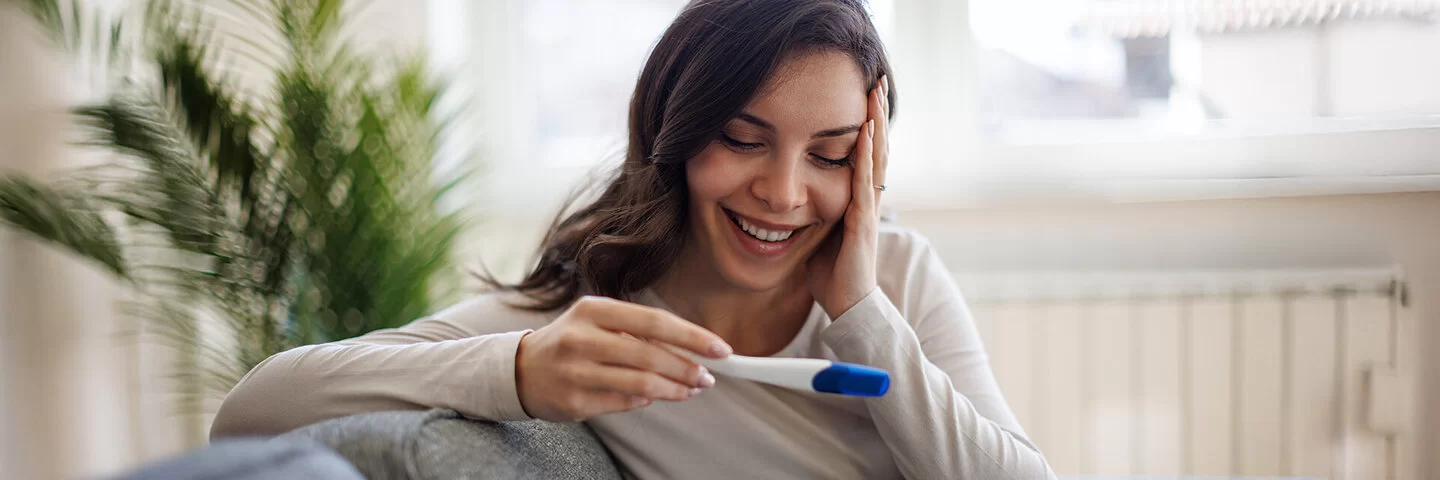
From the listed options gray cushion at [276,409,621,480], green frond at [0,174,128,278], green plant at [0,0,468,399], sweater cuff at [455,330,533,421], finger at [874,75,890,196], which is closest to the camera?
gray cushion at [276,409,621,480]

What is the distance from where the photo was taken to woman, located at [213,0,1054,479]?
1.01 metres

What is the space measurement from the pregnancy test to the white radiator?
4.58ft

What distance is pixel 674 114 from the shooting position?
3.48 ft

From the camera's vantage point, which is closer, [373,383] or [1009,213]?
[373,383]

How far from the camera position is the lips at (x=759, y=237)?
1.10 metres

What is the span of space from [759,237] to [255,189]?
3.73 ft

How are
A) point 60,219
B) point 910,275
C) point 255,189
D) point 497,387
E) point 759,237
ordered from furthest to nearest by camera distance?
point 255,189, point 60,219, point 910,275, point 759,237, point 497,387

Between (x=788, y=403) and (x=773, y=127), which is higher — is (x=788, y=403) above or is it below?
below

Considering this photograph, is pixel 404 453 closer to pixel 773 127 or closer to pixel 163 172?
pixel 773 127

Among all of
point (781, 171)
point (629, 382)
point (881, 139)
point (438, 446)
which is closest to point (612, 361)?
point (629, 382)

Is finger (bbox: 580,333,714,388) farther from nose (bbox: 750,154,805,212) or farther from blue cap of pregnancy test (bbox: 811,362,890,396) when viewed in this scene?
nose (bbox: 750,154,805,212)

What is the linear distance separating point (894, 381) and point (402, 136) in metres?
1.29

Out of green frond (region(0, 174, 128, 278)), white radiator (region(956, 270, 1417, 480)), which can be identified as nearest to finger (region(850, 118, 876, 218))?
white radiator (region(956, 270, 1417, 480))

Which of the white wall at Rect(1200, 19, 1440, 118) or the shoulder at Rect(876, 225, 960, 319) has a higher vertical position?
the white wall at Rect(1200, 19, 1440, 118)
